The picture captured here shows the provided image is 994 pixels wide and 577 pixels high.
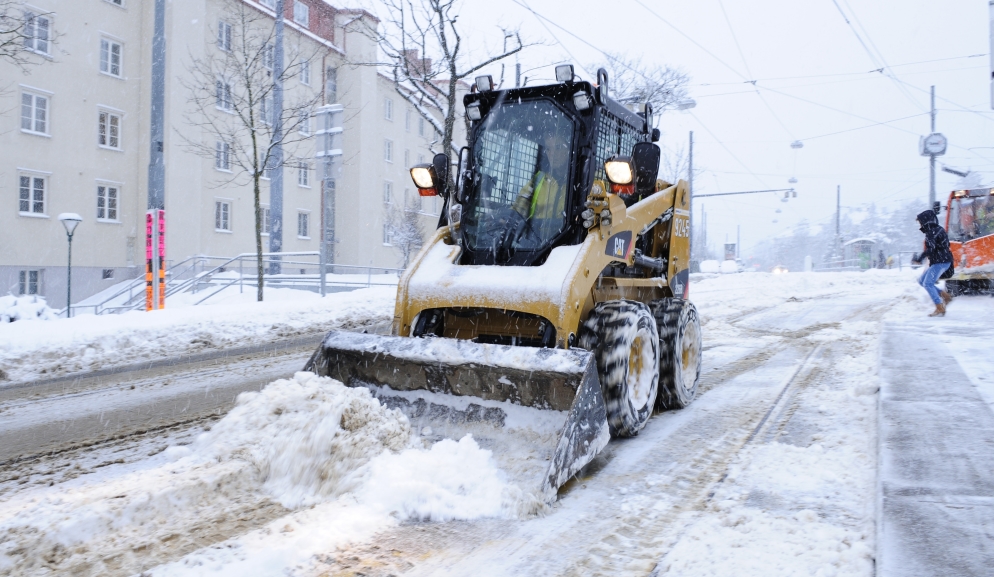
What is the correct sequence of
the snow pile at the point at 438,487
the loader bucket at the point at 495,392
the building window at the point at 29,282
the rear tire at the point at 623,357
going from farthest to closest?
the building window at the point at 29,282 < the rear tire at the point at 623,357 < the loader bucket at the point at 495,392 < the snow pile at the point at 438,487

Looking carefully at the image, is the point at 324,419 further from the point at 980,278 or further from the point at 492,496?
the point at 980,278

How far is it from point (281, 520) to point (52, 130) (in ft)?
74.9

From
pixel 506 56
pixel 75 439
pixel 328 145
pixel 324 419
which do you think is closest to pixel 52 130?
pixel 328 145

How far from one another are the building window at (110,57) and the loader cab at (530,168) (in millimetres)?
22190

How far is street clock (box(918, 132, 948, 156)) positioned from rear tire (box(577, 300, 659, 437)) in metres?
28.3

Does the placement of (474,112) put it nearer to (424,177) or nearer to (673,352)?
(424,177)

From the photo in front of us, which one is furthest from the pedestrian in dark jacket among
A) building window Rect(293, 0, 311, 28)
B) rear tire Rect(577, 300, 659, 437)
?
building window Rect(293, 0, 311, 28)

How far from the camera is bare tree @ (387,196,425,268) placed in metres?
32.5

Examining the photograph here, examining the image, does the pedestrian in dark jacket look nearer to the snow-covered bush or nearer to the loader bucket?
the loader bucket

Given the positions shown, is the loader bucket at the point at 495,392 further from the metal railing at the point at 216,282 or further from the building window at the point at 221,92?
the metal railing at the point at 216,282

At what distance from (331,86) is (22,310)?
875 inches

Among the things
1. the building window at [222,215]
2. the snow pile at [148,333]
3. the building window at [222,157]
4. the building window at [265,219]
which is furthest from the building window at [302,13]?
the snow pile at [148,333]

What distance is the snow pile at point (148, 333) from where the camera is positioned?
23.1ft

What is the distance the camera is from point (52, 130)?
21.0 m
